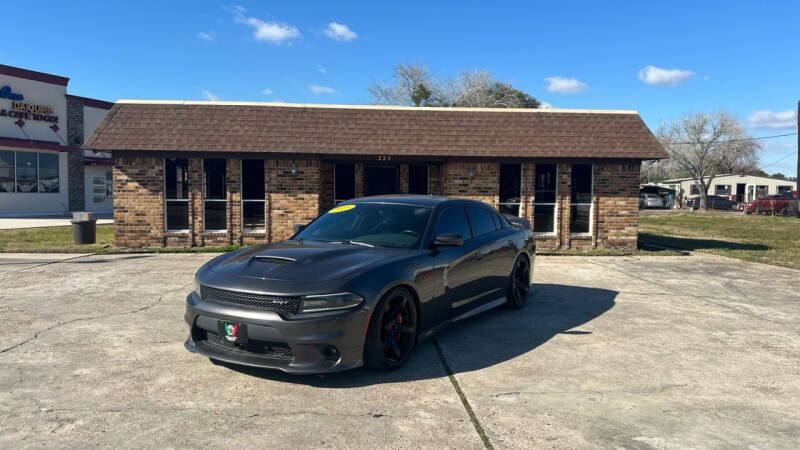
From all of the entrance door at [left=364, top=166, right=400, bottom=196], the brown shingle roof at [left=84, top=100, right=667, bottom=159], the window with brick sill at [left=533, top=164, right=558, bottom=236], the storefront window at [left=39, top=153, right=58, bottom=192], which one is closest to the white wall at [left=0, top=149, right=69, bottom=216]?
the storefront window at [left=39, top=153, right=58, bottom=192]

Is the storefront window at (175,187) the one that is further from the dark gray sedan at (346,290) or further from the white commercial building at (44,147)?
the white commercial building at (44,147)

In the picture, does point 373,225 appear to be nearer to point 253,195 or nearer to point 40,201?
point 253,195

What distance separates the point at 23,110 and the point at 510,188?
2490cm

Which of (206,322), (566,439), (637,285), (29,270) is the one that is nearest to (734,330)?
(637,285)

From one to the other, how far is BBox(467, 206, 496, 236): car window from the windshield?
2.67 ft

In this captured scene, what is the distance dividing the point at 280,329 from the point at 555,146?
446 inches

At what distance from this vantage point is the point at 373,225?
213 inches

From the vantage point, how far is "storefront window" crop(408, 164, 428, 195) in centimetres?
1518

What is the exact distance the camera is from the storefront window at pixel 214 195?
13.7m

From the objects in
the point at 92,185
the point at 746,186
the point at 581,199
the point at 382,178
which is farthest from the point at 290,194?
the point at 746,186

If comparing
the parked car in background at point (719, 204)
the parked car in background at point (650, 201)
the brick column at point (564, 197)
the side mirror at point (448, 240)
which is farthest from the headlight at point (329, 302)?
the parked car in background at point (650, 201)

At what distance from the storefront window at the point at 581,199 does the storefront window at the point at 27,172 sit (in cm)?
2618

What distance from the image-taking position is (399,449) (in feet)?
10.3

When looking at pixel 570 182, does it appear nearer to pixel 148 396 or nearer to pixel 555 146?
pixel 555 146
